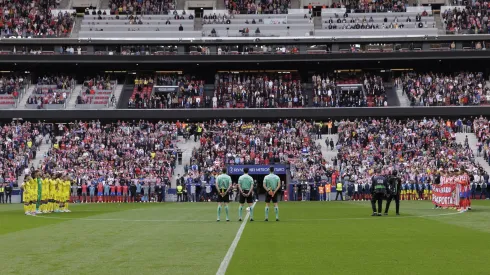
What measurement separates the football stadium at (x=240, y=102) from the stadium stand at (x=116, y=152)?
0.17m

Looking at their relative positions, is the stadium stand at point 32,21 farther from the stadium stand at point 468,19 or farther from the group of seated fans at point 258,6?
the stadium stand at point 468,19

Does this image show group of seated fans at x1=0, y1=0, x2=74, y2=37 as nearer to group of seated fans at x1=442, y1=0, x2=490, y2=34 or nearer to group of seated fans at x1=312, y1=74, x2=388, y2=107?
group of seated fans at x1=312, y1=74, x2=388, y2=107

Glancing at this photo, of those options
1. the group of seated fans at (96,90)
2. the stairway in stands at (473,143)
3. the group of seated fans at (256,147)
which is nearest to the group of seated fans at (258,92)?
the group of seated fans at (256,147)

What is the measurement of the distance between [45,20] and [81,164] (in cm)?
3118

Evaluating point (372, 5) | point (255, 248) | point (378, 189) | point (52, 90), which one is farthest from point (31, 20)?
point (255, 248)

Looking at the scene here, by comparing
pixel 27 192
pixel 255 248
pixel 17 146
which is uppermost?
pixel 17 146

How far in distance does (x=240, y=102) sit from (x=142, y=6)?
74.4ft

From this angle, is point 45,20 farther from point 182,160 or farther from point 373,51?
point 373,51

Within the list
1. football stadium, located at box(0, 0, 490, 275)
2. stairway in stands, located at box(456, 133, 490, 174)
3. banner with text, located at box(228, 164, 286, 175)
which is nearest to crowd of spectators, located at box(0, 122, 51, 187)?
football stadium, located at box(0, 0, 490, 275)

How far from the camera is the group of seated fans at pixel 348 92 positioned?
8000 cm

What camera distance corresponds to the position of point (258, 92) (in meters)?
81.6

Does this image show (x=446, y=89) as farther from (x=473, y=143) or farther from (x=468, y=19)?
(x=468, y=19)

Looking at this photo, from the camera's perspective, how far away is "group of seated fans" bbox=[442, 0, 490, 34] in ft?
284

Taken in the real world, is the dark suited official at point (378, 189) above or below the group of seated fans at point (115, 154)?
below
